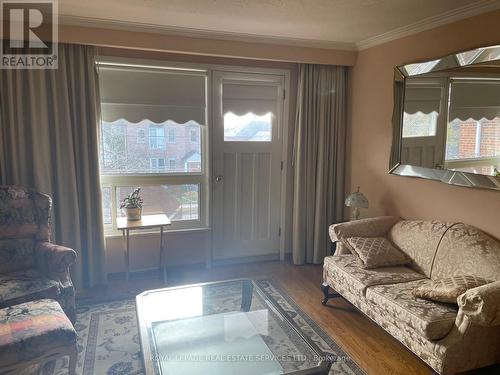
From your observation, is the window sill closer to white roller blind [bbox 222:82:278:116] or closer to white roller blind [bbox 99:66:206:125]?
white roller blind [bbox 99:66:206:125]

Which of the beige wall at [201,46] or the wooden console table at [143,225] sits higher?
the beige wall at [201,46]

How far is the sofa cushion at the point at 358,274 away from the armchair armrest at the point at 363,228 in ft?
0.64

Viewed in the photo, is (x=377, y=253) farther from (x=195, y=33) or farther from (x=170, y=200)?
(x=195, y=33)

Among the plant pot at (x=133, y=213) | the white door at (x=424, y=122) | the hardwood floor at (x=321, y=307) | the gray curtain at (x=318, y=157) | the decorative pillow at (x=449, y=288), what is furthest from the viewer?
the gray curtain at (x=318, y=157)

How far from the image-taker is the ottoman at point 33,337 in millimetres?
1988

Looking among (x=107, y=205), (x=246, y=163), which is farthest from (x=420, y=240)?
(x=107, y=205)

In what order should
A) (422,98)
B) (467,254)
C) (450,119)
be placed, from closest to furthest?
(467,254) < (450,119) < (422,98)

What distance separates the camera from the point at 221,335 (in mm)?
2352

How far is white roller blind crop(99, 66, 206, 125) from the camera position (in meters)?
3.58

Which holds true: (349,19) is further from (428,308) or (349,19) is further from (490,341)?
(490,341)

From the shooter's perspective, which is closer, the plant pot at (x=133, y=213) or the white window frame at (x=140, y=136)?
the plant pot at (x=133, y=213)

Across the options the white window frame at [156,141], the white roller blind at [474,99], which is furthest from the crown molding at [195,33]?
the white roller blind at [474,99]

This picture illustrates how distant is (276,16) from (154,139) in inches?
65.5

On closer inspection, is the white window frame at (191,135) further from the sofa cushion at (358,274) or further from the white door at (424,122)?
the white door at (424,122)
